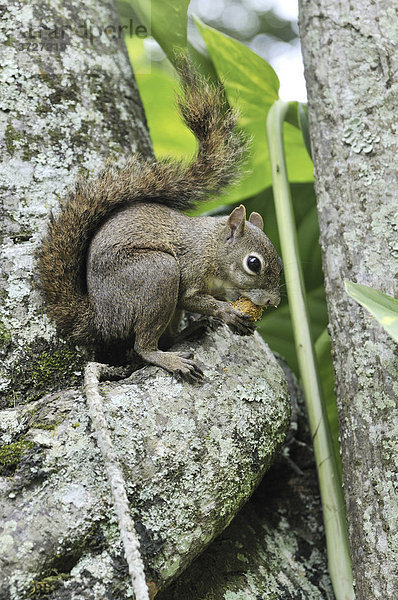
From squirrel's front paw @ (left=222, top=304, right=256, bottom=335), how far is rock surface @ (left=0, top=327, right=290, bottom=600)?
8 centimetres

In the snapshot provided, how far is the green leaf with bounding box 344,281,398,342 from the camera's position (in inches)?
35.1

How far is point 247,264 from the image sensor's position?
137 cm

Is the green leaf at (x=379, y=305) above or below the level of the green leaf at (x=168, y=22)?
below

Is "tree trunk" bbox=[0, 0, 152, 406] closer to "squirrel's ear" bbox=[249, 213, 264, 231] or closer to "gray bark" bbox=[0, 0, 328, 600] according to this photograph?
"gray bark" bbox=[0, 0, 328, 600]

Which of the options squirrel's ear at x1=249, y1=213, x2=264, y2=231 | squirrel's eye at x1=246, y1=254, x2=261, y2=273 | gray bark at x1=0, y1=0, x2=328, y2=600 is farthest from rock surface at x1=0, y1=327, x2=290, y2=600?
squirrel's ear at x1=249, y1=213, x2=264, y2=231

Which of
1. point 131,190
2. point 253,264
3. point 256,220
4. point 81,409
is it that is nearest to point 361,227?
point 253,264

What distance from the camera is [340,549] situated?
1218 millimetres

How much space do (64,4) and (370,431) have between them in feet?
4.18

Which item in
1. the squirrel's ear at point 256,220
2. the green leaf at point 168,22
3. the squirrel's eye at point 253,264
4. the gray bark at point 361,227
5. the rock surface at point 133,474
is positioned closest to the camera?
the rock surface at point 133,474

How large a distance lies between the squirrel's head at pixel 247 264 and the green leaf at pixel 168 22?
59cm

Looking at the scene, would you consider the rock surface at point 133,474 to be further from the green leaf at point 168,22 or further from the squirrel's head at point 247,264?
the green leaf at point 168,22

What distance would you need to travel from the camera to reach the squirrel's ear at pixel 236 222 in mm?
1386

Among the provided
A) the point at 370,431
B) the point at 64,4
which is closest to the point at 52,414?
the point at 370,431

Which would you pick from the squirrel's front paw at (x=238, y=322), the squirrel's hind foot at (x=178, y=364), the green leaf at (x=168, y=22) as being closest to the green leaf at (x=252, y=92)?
the green leaf at (x=168, y=22)
